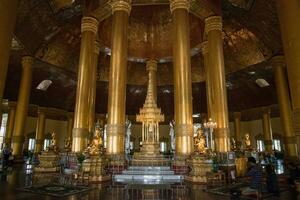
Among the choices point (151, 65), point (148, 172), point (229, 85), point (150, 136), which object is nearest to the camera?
point (148, 172)

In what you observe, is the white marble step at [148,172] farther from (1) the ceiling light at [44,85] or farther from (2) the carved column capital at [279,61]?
(1) the ceiling light at [44,85]

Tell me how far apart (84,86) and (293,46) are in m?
11.4

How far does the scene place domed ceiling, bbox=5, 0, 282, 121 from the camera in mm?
16109

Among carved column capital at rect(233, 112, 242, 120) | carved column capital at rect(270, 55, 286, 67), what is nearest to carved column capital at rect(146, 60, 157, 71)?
carved column capital at rect(270, 55, 286, 67)

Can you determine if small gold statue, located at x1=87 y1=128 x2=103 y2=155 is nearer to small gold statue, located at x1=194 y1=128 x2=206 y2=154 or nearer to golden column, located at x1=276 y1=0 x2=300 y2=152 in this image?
small gold statue, located at x1=194 y1=128 x2=206 y2=154

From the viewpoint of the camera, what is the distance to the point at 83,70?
49.2 ft

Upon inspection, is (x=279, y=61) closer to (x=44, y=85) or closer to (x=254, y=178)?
(x=254, y=178)

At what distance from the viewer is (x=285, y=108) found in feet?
60.4

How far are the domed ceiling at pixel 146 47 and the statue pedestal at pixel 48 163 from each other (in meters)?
8.75

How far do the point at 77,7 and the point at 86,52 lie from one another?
416cm

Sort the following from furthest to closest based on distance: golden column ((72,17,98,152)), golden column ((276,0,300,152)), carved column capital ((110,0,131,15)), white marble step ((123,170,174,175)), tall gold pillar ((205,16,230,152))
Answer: golden column ((72,17,98,152))
carved column capital ((110,0,131,15))
tall gold pillar ((205,16,230,152))
white marble step ((123,170,174,175))
golden column ((276,0,300,152))

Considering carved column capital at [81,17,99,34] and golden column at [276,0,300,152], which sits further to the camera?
carved column capital at [81,17,99,34]

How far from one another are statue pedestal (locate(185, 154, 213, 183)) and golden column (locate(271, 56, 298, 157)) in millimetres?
10877

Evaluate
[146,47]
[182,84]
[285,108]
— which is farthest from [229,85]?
[182,84]
